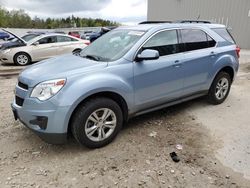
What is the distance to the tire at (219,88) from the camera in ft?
18.1

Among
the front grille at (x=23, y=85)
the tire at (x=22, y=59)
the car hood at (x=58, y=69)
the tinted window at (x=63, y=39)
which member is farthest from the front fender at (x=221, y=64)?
the tire at (x=22, y=59)

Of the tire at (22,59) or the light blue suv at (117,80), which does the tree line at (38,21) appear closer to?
the tire at (22,59)

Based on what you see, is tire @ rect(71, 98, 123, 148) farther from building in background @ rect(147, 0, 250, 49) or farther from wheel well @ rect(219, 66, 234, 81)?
building in background @ rect(147, 0, 250, 49)

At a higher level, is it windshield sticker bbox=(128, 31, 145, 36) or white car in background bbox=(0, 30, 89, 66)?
windshield sticker bbox=(128, 31, 145, 36)

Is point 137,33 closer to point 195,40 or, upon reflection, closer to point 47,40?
point 195,40

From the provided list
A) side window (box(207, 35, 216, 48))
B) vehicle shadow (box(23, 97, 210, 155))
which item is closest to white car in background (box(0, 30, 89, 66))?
vehicle shadow (box(23, 97, 210, 155))

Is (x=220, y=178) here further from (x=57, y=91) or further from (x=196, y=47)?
(x=196, y=47)

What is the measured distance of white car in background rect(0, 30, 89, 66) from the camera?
11.5m

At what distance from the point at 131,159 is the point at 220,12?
18805 millimetres

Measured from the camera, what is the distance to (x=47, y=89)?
3.50 metres

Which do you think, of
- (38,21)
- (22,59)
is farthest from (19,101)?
(38,21)

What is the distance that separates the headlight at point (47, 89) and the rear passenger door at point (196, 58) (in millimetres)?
2251

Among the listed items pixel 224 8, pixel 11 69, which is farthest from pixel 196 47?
pixel 224 8

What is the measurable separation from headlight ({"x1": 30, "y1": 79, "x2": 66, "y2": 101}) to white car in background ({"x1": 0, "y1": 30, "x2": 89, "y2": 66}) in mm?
8110
